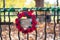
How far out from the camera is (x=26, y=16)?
2527mm

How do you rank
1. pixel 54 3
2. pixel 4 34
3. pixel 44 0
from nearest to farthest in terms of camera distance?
pixel 4 34
pixel 54 3
pixel 44 0

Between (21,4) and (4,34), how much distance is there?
2826mm

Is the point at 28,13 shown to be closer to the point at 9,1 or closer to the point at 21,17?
the point at 21,17

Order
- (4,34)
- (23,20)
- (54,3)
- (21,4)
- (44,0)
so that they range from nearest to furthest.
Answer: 1. (23,20)
2. (4,34)
3. (54,3)
4. (44,0)
5. (21,4)

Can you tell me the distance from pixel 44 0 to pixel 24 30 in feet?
12.7

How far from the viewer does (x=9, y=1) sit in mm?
6582

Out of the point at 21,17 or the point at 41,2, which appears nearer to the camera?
the point at 21,17

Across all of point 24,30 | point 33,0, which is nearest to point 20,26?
point 24,30

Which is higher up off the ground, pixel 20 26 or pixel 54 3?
pixel 54 3

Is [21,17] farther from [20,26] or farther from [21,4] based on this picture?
[21,4]

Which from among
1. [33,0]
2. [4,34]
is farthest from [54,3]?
[4,34]

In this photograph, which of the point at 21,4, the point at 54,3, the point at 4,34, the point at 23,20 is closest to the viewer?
the point at 23,20

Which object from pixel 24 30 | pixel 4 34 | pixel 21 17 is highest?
pixel 21 17

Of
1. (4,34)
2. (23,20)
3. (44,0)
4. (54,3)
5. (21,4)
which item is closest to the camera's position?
(23,20)
